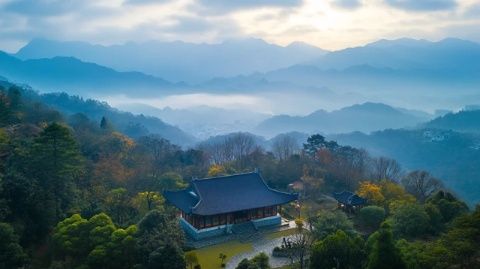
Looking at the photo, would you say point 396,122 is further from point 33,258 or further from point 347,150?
point 33,258

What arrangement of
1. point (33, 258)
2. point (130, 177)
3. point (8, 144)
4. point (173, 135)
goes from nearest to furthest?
1. point (33, 258)
2. point (8, 144)
3. point (130, 177)
4. point (173, 135)

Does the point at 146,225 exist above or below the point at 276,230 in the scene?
above

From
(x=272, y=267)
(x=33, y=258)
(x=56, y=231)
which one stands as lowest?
(x=272, y=267)

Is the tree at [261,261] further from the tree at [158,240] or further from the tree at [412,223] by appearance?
the tree at [412,223]

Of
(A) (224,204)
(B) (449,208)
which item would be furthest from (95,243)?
(B) (449,208)

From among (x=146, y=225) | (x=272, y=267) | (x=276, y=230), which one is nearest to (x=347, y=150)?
(x=276, y=230)

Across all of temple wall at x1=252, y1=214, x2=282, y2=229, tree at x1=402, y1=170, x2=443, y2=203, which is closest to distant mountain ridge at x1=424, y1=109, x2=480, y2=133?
tree at x1=402, y1=170, x2=443, y2=203

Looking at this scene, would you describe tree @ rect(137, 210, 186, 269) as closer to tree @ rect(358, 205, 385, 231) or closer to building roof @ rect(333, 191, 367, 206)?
tree @ rect(358, 205, 385, 231)

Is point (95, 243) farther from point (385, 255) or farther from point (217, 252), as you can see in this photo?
point (385, 255)
